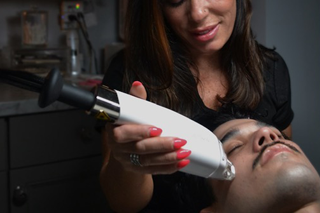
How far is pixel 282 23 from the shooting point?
2053 mm

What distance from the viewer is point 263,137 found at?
117cm

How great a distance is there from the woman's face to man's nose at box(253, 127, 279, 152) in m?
0.34

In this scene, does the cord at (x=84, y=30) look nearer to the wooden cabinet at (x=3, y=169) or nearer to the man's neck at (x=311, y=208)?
the wooden cabinet at (x=3, y=169)

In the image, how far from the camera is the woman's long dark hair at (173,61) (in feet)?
4.68

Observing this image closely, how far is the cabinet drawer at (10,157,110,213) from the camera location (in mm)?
1807

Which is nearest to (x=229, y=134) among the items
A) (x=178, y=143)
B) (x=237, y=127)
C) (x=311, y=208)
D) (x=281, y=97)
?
(x=237, y=127)

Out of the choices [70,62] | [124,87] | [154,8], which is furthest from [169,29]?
[70,62]

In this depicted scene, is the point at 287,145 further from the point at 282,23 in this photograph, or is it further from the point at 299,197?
the point at 282,23

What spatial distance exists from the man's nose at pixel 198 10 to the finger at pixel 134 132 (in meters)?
0.54

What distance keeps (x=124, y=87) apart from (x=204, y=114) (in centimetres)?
24

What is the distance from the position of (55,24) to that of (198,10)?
127 centimetres

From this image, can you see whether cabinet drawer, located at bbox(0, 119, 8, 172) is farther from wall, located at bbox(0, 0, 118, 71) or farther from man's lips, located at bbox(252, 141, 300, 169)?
man's lips, located at bbox(252, 141, 300, 169)

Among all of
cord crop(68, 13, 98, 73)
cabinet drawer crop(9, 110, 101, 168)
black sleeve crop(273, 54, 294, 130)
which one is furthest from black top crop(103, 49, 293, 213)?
cord crop(68, 13, 98, 73)

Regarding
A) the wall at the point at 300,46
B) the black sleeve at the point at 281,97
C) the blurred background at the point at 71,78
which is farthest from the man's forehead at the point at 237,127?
the wall at the point at 300,46
